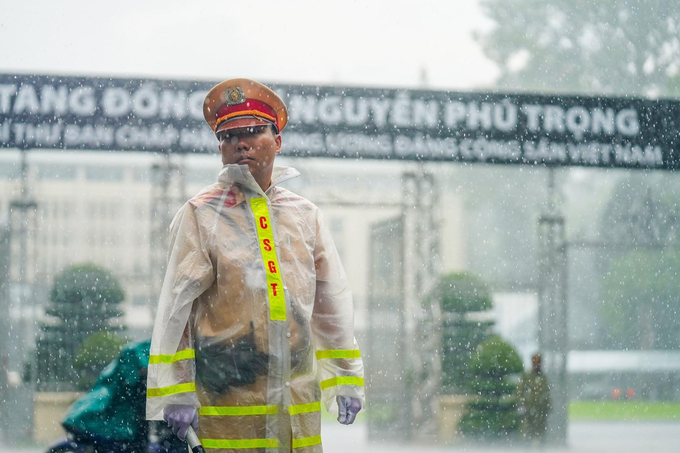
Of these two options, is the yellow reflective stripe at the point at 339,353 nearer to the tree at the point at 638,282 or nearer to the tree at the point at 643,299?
the tree at the point at 638,282

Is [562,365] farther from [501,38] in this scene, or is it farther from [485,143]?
[501,38]

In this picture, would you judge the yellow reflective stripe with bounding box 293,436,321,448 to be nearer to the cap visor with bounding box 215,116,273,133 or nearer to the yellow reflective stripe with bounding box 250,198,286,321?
the yellow reflective stripe with bounding box 250,198,286,321

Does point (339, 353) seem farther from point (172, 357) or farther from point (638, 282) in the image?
point (638, 282)

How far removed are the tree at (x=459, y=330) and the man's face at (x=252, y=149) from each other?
23.7 ft

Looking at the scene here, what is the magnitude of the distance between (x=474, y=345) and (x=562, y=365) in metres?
0.94

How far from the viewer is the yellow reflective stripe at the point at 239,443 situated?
2.10 meters

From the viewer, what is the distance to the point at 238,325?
6.79 ft

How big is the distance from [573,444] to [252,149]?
8.26m

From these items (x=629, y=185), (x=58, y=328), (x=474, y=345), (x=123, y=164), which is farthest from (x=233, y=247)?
(x=629, y=185)

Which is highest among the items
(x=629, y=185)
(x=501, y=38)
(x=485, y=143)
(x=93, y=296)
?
(x=501, y=38)

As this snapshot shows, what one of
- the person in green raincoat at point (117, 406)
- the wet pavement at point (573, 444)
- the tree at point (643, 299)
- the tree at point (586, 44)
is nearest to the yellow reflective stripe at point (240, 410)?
the person in green raincoat at point (117, 406)

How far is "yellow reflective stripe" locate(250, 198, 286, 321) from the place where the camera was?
2.09 meters

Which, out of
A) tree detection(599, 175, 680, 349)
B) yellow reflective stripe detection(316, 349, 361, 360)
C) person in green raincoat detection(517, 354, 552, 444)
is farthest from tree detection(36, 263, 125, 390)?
tree detection(599, 175, 680, 349)

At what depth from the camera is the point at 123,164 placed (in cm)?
1858
